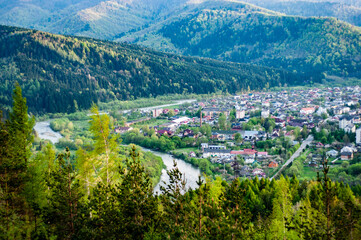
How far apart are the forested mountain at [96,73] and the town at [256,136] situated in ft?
87.9

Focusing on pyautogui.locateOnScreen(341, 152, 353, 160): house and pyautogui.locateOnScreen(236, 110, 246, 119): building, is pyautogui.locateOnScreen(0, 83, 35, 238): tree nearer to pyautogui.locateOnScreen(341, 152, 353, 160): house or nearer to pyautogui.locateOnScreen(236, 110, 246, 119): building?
Result: pyautogui.locateOnScreen(341, 152, 353, 160): house

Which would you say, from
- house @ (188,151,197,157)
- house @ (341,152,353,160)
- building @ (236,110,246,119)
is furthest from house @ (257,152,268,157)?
building @ (236,110,246,119)

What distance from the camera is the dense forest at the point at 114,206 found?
Result: 1438 cm

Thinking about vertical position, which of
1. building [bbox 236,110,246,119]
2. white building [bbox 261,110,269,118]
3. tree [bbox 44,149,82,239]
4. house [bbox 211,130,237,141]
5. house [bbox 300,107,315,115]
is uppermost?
tree [bbox 44,149,82,239]

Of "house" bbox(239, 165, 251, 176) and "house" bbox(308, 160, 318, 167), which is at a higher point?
"house" bbox(239, 165, 251, 176)

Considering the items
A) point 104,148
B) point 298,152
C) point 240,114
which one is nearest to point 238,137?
point 298,152

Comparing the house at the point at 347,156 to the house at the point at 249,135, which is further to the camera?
the house at the point at 249,135

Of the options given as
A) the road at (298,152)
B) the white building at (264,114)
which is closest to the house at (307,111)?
the white building at (264,114)

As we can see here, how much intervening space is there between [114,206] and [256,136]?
148 feet

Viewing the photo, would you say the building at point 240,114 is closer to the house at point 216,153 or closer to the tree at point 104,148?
the house at point 216,153

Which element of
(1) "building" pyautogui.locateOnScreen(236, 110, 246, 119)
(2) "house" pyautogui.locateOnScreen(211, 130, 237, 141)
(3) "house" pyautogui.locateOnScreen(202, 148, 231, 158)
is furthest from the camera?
(1) "building" pyautogui.locateOnScreen(236, 110, 246, 119)

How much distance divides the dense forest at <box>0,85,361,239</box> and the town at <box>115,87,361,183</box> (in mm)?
22156

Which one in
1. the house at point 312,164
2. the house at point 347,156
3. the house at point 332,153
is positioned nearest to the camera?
the house at point 312,164

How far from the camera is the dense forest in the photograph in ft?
47.2
